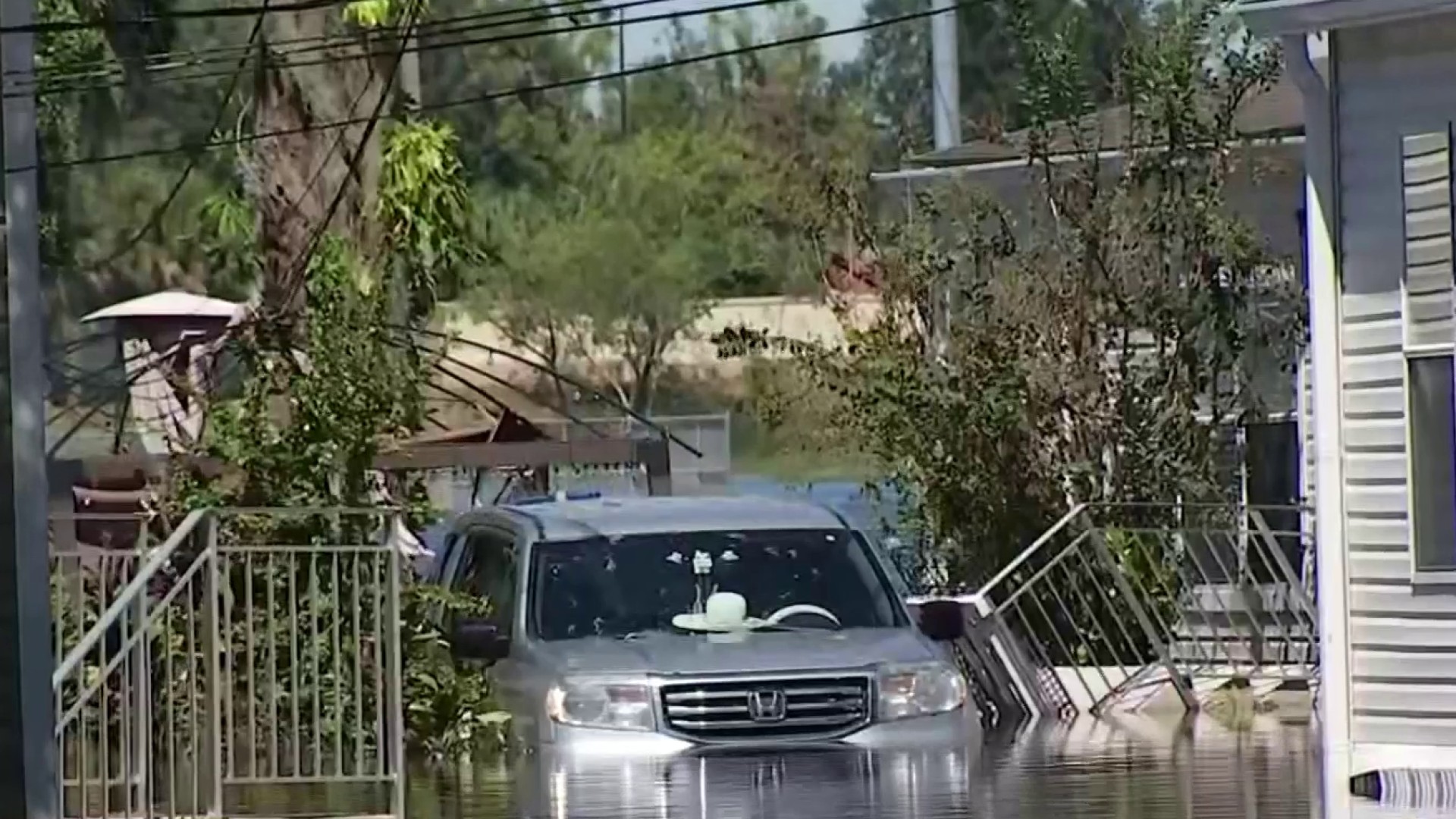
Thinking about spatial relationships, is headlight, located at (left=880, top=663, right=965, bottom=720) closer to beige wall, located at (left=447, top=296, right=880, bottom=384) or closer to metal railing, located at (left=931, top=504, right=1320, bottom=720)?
metal railing, located at (left=931, top=504, right=1320, bottom=720)

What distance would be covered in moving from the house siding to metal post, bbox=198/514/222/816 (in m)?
5.62

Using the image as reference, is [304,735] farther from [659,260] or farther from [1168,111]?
[659,260]

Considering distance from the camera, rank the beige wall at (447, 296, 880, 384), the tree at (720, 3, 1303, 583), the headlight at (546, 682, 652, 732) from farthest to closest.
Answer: the beige wall at (447, 296, 880, 384)
the tree at (720, 3, 1303, 583)
the headlight at (546, 682, 652, 732)

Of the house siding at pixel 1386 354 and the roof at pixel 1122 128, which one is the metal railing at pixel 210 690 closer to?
the house siding at pixel 1386 354

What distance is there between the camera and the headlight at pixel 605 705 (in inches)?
615

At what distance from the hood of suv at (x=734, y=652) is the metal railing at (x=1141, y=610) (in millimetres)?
4693

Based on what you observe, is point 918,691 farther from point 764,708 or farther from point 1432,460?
point 1432,460

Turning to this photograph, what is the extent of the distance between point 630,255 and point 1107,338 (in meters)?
30.4

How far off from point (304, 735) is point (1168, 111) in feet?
36.5

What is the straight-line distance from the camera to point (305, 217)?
2158 cm

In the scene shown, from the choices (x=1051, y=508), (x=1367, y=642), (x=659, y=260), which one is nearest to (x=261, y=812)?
(x=1367, y=642)

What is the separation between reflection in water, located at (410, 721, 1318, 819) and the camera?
14.2 meters

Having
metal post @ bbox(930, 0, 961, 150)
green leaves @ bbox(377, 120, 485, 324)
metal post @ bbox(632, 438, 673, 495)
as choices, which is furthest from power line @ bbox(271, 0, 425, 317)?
metal post @ bbox(930, 0, 961, 150)

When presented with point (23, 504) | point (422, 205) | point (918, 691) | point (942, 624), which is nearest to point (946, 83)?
point (422, 205)
